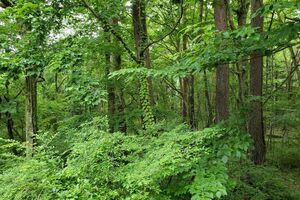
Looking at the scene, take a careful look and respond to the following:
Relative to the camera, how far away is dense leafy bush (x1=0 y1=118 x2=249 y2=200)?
2553 millimetres

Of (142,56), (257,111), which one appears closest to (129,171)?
(142,56)

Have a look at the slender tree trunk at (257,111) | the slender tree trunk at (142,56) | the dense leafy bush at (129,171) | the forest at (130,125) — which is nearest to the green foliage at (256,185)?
the forest at (130,125)

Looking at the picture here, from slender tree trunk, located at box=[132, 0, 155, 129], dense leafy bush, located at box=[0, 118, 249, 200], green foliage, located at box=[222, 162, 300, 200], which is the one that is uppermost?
slender tree trunk, located at box=[132, 0, 155, 129]

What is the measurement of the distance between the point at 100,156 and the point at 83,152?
182 millimetres

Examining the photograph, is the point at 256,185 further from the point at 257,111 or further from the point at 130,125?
the point at 130,125


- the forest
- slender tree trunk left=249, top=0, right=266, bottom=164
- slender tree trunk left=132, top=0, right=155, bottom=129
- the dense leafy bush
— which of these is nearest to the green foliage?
the forest

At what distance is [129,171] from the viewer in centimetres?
281

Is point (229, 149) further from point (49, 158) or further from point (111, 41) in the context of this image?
point (111, 41)

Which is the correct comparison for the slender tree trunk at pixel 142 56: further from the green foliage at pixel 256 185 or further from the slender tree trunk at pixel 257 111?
the slender tree trunk at pixel 257 111

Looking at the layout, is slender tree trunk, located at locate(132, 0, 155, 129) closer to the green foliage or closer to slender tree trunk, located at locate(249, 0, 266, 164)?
the green foliage

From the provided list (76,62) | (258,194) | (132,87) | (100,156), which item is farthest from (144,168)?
(132,87)

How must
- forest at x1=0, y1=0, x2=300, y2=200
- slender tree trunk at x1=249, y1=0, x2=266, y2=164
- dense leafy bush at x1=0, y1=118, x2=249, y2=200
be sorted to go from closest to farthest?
dense leafy bush at x1=0, y1=118, x2=249, y2=200 → forest at x1=0, y1=0, x2=300, y2=200 → slender tree trunk at x1=249, y1=0, x2=266, y2=164

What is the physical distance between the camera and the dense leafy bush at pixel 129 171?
2553 millimetres

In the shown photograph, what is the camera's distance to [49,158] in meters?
3.27
